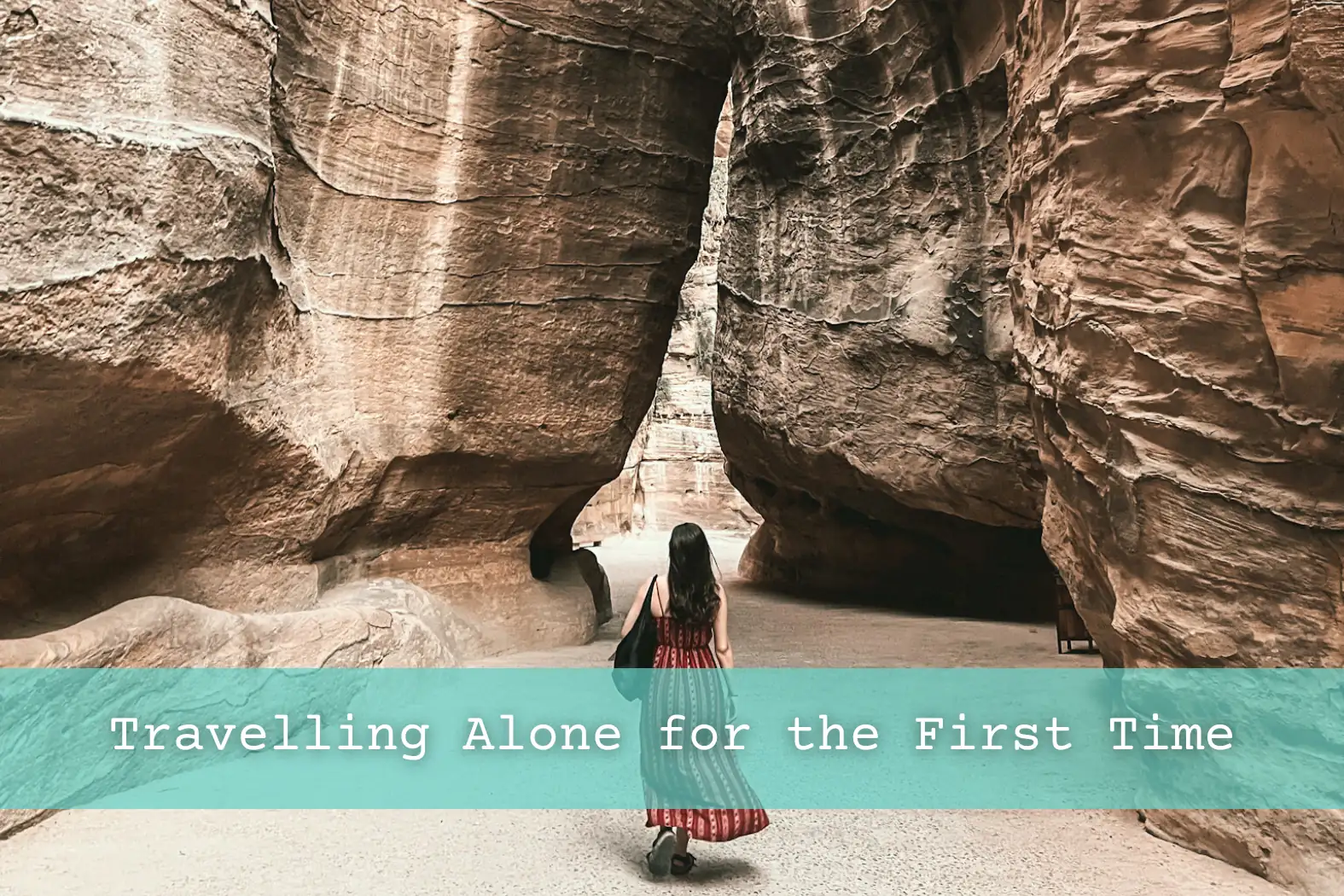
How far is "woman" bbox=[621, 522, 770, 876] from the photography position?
321cm

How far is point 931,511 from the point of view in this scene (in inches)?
423

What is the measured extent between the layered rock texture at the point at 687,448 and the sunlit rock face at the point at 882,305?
13.0 meters

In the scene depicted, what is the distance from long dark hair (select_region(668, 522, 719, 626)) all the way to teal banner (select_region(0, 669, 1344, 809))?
0.21 meters

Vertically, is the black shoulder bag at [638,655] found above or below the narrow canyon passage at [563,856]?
above

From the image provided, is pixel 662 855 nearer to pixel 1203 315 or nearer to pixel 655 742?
pixel 655 742

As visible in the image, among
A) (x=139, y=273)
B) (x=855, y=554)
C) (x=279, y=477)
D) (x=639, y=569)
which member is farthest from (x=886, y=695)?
(x=639, y=569)

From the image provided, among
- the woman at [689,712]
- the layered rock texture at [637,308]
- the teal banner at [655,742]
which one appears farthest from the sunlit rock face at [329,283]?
the woman at [689,712]

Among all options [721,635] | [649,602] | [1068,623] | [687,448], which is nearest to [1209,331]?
[721,635]

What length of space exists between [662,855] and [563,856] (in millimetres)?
467

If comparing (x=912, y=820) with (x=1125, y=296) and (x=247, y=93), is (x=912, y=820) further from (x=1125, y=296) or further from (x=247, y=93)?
(x=247, y=93)

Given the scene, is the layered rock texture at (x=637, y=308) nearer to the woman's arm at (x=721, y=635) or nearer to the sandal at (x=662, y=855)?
the woman's arm at (x=721, y=635)

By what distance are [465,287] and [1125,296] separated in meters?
4.52

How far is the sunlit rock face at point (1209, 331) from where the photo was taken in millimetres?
3215

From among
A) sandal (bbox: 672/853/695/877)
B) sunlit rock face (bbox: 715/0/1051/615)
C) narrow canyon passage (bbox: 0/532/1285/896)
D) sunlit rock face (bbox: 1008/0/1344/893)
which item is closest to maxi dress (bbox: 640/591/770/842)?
sandal (bbox: 672/853/695/877)
